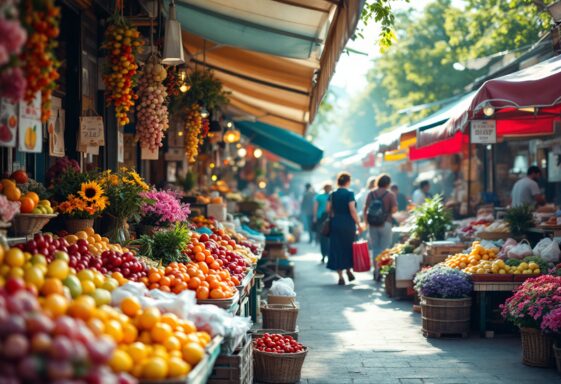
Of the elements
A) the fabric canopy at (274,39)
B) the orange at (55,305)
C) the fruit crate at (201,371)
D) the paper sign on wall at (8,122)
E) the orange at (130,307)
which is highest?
the fabric canopy at (274,39)

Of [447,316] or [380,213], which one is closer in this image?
[447,316]

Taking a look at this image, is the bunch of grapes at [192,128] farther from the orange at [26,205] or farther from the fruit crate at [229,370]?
the fruit crate at [229,370]

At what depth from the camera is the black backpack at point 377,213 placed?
15.3 m

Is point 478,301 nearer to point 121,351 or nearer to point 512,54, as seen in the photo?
point 121,351

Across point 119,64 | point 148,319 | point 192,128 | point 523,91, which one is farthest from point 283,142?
point 148,319

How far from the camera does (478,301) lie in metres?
9.66

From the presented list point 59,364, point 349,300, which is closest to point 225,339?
point 59,364

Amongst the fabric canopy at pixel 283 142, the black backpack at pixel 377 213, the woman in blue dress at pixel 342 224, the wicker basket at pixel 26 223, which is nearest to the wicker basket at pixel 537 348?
the wicker basket at pixel 26 223

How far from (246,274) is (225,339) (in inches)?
132

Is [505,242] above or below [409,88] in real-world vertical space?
below

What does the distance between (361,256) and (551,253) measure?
5414 mm

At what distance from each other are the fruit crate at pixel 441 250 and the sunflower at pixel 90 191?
21.7ft

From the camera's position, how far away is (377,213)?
1534 cm

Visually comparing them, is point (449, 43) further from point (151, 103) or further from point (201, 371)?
point (201, 371)
